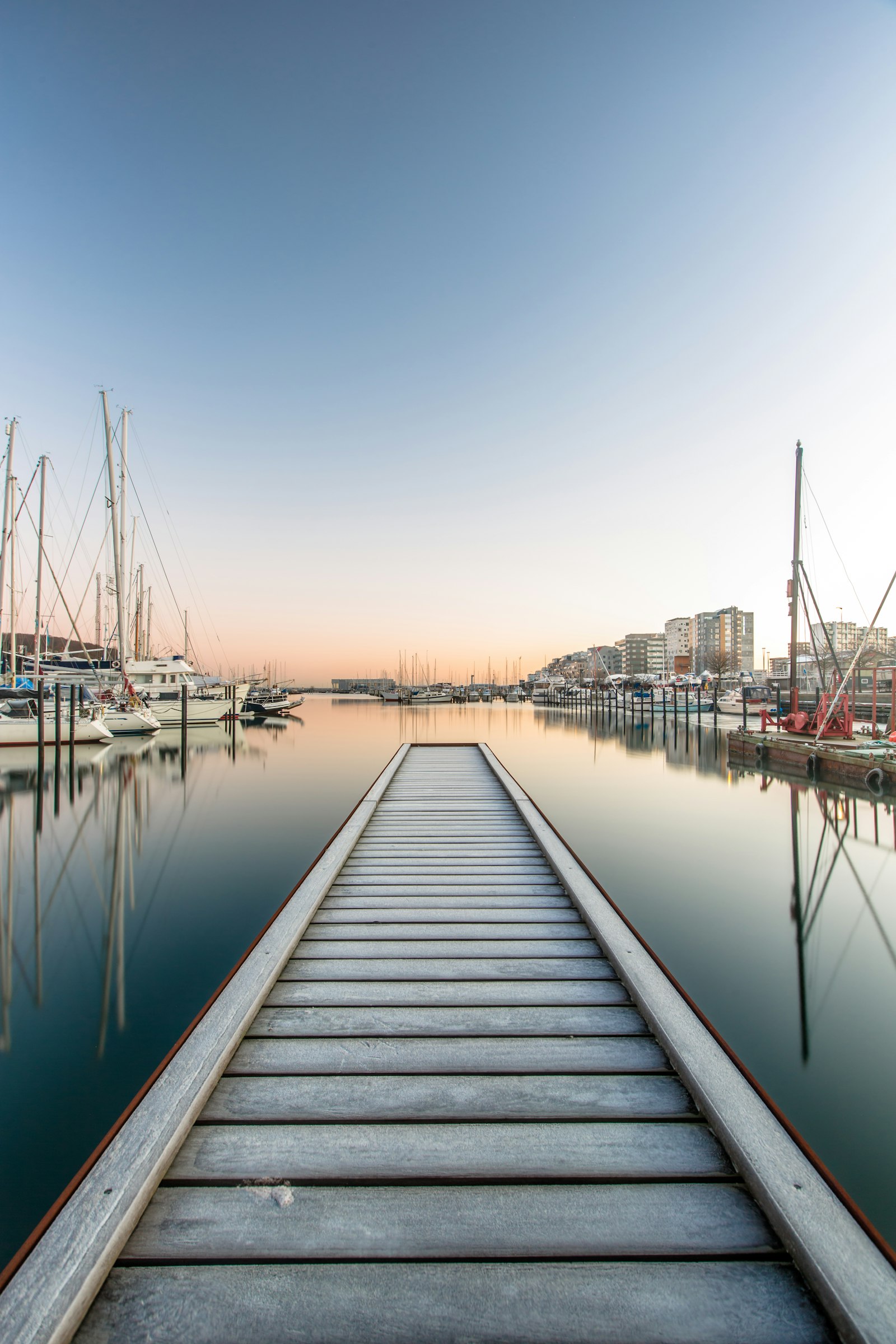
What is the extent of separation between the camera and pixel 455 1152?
6.35 feet

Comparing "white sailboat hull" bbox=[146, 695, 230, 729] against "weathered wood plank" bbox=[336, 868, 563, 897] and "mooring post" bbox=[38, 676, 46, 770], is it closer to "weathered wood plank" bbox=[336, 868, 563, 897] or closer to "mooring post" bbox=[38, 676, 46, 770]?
"mooring post" bbox=[38, 676, 46, 770]

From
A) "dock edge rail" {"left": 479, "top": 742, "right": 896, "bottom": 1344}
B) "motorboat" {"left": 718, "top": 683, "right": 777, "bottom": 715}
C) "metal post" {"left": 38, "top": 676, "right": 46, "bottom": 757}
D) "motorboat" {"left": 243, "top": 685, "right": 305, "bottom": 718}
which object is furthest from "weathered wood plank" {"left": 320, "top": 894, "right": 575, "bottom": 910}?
"motorboat" {"left": 718, "top": 683, "right": 777, "bottom": 715}

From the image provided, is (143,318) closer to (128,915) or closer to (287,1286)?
(128,915)

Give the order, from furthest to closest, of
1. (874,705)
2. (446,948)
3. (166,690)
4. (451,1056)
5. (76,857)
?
(166,690), (874,705), (76,857), (446,948), (451,1056)

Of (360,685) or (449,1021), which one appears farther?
(360,685)

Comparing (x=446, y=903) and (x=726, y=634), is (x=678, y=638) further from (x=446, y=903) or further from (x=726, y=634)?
(x=446, y=903)

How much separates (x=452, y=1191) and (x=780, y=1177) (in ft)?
3.29

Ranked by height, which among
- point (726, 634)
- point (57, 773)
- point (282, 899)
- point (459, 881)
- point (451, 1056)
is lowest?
point (282, 899)

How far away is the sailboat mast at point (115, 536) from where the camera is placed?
21.8 meters

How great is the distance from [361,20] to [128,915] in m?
18.8

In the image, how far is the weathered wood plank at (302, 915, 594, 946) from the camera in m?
3.78

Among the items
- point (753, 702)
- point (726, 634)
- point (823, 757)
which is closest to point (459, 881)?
point (823, 757)

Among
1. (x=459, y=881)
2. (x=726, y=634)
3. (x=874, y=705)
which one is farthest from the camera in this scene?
(x=726, y=634)

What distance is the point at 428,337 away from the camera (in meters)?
26.6
